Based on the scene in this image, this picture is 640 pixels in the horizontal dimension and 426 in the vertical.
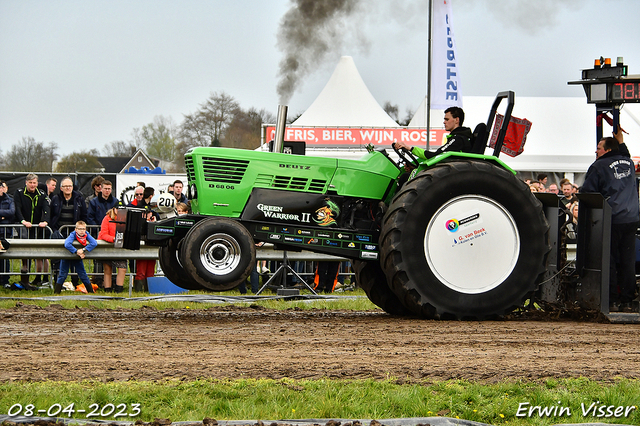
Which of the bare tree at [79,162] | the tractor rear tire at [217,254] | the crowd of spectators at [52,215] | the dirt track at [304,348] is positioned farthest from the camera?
the bare tree at [79,162]

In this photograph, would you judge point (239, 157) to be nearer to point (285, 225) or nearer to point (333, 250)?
point (285, 225)

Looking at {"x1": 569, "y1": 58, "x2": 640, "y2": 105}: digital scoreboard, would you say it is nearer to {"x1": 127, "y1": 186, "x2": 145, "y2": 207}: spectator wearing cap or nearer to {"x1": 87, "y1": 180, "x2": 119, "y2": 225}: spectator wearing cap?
{"x1": 127, "y1": 186, "x2": 145, "y2": 207}: spectator wearing cap

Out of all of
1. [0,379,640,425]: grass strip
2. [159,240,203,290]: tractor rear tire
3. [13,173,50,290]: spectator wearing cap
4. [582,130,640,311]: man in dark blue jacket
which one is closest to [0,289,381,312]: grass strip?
[159,240,203,290]: tractor rear tire

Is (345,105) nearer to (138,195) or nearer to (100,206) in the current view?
(100,206)

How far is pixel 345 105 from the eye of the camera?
26.8 m

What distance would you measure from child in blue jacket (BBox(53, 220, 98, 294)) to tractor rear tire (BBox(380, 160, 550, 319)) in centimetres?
673

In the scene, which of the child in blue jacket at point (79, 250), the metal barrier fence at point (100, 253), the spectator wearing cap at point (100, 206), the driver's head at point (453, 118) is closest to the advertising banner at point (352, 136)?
the spectator wearing cap at point (100, 206)

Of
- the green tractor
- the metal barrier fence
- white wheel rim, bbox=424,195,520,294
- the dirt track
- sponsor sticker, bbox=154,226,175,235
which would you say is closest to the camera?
the dirt track

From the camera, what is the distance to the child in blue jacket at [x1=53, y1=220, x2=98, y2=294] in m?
12.2

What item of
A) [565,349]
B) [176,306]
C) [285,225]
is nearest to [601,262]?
[565,349]

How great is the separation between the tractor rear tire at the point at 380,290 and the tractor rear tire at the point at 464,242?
3.21 ft

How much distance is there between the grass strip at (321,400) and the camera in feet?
12.4

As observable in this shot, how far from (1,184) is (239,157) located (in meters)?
7.86

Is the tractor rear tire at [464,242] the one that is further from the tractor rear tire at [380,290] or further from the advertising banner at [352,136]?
the advertising banner at [352,136]
